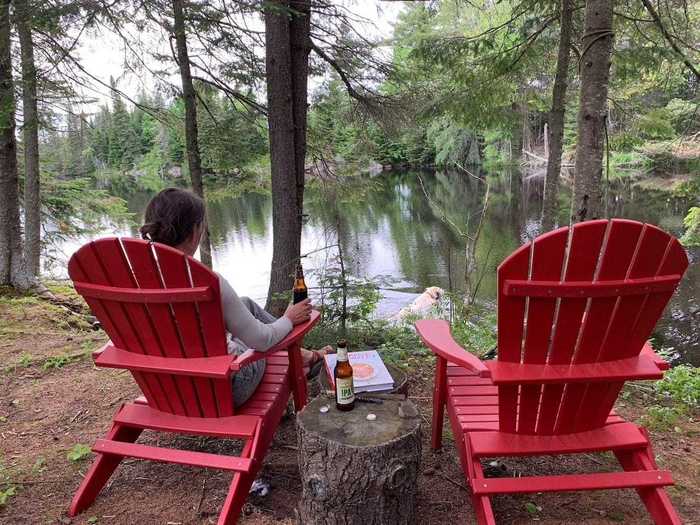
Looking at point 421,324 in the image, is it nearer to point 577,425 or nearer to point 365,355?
point 365,355

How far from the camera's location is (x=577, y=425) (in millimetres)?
1756

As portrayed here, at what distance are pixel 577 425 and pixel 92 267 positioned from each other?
186cm

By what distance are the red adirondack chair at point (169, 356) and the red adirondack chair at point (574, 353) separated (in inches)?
31.2

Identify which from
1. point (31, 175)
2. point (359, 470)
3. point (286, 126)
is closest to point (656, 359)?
point (359, 470)

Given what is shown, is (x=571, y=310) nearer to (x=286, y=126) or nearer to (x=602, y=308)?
(x=602, y=308)

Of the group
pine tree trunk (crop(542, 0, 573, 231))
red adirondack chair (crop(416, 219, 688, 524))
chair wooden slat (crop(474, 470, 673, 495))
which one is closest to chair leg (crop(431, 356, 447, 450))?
red adirondack chair (crop(416, 219, 688, 524))

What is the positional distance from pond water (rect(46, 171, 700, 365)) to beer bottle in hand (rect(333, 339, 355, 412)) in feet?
6.53

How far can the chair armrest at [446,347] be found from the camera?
160cm

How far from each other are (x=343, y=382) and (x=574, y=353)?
811 mm

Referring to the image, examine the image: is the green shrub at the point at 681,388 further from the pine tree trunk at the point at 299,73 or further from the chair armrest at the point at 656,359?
the pine tree trunk at the point at 299,73

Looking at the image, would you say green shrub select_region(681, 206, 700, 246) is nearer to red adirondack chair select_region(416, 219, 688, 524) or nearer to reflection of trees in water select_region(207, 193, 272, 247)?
red adirondack chair select_region(416, 219, 688, 524)

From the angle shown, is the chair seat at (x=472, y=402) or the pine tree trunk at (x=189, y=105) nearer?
the chair seat at (x=472, y=402)

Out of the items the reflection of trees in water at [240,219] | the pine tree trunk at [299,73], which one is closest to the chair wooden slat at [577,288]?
the pine tree trunk at [299,73]

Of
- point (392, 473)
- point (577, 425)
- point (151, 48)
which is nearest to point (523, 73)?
point (151, 48)
